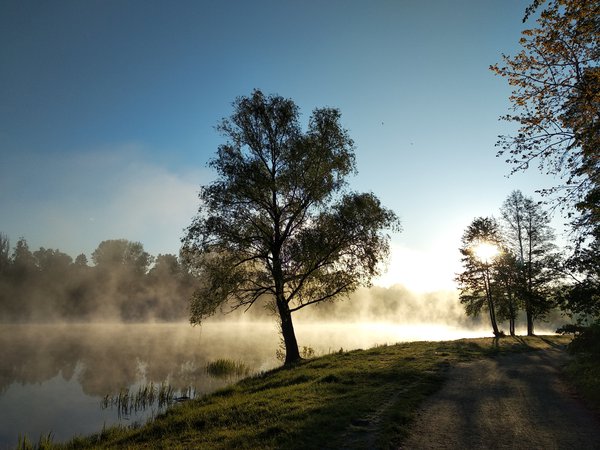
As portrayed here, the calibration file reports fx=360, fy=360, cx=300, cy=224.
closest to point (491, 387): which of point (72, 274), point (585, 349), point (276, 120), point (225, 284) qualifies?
point (585, 349)

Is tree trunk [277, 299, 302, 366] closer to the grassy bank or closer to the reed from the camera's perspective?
the grassy bank

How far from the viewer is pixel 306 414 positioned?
1055cm

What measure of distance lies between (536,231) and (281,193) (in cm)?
3067

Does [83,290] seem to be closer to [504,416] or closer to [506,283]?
[506,283]

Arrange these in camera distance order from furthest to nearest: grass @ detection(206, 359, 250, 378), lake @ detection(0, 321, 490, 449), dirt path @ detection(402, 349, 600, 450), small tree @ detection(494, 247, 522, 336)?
small tree @ detection(494, 247, 522, 336), grass @ detection(206, 359, 250, 378), lake @ detection(0, 321, 490, 449), dirt path @ detection(402, 349, 600, 450)

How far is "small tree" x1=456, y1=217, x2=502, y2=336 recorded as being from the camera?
38.4 metres

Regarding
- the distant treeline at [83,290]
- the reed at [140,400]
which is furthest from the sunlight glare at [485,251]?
the distant treeline at [83,290]

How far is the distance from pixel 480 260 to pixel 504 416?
31.5 meters

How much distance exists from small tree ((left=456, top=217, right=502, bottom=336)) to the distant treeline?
64.6 meters

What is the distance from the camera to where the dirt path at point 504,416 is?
8.46 meters

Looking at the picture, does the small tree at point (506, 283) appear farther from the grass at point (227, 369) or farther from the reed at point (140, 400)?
the reed at point (140, 400)

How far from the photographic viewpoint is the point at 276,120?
80.5 ft

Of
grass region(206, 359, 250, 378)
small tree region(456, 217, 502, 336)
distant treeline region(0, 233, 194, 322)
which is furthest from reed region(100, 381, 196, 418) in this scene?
distant treeline region(0, 233, 194, 322)

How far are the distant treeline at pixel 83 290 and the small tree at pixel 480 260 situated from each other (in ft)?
212
